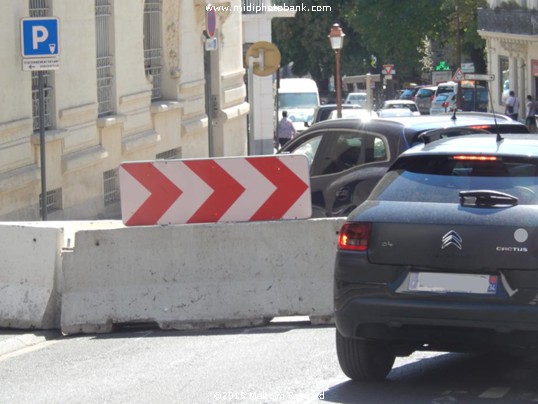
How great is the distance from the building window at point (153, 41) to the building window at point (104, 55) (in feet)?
8.55

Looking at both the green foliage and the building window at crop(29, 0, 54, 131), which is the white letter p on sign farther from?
the green foliage

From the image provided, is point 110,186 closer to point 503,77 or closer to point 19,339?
point 19,339

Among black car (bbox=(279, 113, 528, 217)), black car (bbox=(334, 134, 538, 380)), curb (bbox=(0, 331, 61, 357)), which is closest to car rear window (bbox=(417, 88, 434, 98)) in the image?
black car (bbox=(279, 113, 528, 217))

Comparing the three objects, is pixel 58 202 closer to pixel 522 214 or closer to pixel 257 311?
pixel 257 311

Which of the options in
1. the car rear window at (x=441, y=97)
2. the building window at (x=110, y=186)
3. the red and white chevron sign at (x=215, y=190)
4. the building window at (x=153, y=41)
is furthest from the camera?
the car rear window at (x=441, y=97)

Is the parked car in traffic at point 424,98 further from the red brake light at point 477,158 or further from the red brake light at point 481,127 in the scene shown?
the red brake light at point 477,158

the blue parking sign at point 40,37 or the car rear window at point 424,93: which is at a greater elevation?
the blue parking sign at point 40,37

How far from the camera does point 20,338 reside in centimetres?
1063

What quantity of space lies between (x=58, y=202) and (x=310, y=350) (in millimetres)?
9687

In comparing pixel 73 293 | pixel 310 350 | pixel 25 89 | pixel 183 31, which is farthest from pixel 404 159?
pixel 183 31

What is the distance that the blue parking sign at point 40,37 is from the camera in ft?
48.0

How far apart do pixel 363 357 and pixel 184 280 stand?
3042 mm

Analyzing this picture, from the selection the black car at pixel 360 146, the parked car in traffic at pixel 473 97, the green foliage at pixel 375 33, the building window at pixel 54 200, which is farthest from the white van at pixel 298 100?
the black car at pixel 360 146

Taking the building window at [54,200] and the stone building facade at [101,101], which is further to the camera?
the building window at [54,200]
